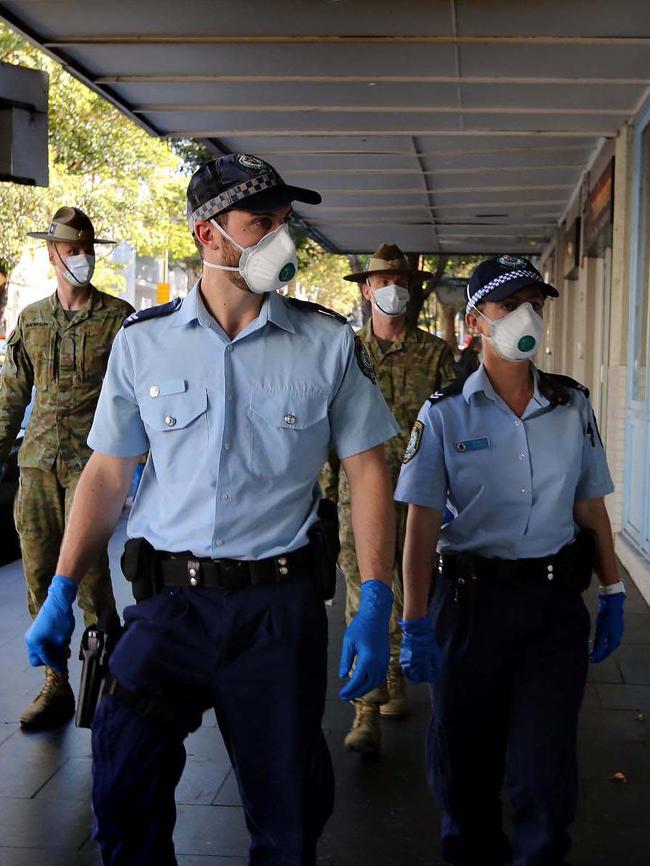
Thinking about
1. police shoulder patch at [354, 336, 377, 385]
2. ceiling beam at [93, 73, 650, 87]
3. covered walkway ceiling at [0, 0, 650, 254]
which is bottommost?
police shoulder patch at [354, 336, 377, 385]

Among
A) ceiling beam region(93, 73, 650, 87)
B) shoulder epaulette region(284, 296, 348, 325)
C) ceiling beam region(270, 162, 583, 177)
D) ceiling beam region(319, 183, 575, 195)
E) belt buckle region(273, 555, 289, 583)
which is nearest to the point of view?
Result: belt buckle region(273, 555, 289, 583)

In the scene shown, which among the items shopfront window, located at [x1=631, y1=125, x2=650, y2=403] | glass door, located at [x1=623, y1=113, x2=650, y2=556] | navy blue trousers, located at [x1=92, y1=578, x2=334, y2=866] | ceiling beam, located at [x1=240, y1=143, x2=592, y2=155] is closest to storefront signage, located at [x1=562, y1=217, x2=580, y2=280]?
ceiling beam, located at [x1=240, y1=143, x2=592, y2=155]

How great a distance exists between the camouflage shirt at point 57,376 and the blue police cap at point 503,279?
89.0 inches

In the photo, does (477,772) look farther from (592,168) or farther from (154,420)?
(592,168)

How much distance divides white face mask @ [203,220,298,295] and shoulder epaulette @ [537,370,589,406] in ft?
2.96

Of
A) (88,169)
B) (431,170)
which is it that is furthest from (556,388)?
(88,169)

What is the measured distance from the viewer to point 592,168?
12.5 m

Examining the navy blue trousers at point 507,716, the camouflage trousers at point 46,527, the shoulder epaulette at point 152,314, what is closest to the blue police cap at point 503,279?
the navy blue trousers at point 507,716

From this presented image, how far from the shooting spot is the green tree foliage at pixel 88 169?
23.3m

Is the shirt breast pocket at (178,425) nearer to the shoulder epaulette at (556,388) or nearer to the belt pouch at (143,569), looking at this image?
the belt pouch at (143,569)

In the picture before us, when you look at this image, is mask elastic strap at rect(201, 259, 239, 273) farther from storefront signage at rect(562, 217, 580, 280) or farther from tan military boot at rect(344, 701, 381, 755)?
storefront signage at rect(562, 217, 580, 280)

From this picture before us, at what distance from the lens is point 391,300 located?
234 inches

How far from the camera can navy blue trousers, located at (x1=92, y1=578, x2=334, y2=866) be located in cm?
281

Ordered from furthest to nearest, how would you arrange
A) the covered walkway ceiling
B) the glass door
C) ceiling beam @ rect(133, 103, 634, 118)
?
1. ceiling beam @ rect(133, 103, 634, 118)
2. the glass door
3. the covered walkway ceiling
